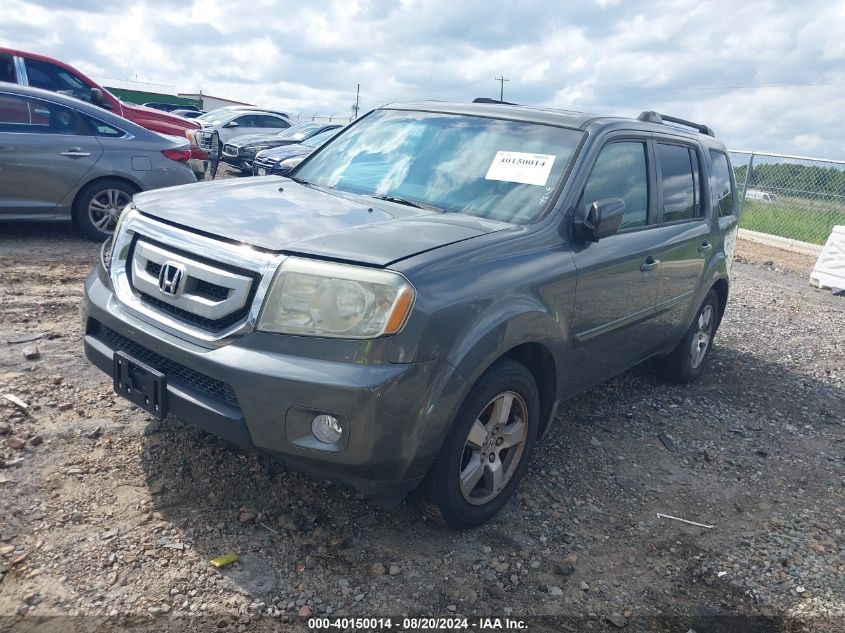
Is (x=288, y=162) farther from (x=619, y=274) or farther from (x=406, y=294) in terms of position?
(x=406, y=294)

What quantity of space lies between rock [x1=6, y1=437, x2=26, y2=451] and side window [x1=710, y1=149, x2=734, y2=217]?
4.66m

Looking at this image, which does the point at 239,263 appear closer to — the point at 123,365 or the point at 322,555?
the point at 123,365

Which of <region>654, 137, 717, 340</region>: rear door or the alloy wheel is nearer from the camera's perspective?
the alloy wheel

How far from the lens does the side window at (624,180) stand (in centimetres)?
379

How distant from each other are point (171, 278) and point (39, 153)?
5.25 metres

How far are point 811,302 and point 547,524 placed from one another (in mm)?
7589

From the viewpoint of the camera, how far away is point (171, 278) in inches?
114

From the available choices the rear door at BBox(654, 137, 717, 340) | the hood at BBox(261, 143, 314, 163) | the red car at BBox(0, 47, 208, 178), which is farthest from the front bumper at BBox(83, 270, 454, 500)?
the hood at BBox(261, 143, 314, 163)

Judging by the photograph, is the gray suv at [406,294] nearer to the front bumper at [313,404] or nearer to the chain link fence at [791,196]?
the front bumper at [313,404]

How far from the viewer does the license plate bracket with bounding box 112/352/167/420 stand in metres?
2.83

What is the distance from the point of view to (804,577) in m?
3.28

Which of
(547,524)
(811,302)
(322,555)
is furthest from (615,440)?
(811,302)

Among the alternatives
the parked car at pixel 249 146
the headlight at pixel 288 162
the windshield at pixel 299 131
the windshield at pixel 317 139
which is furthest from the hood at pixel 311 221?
the windshield at pixel 299 131

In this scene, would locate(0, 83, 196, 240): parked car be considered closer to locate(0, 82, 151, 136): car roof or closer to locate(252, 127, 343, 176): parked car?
locate(0, 82, 151, 136): car roof
